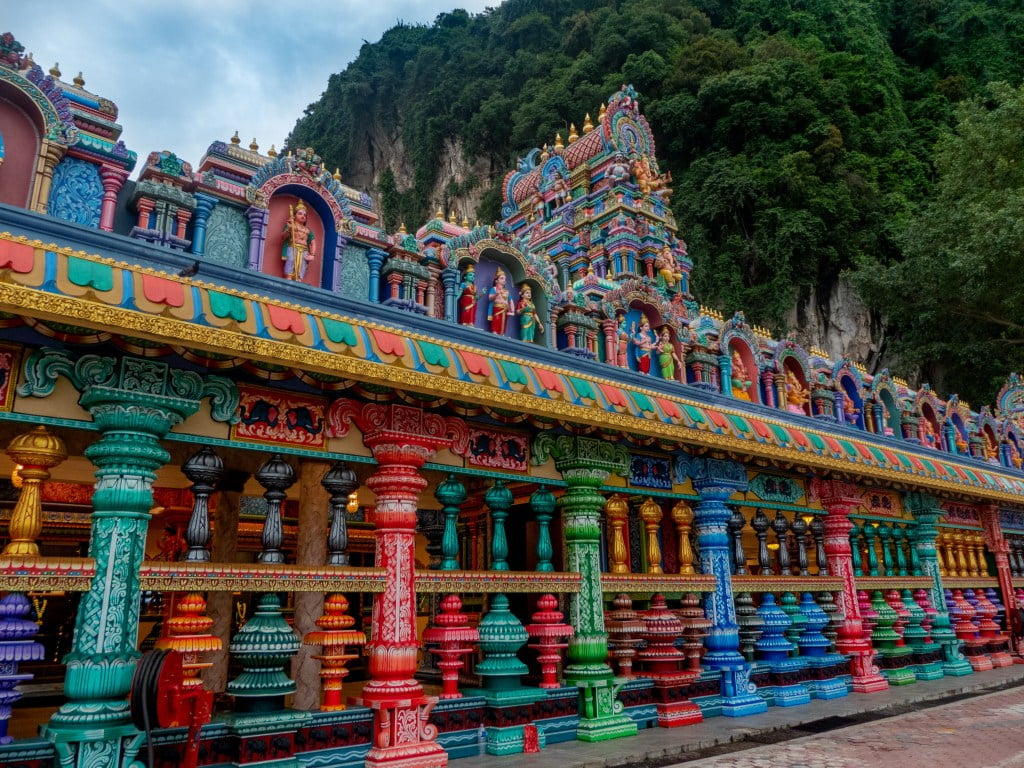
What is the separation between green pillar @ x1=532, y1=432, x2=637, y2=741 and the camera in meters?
6.52

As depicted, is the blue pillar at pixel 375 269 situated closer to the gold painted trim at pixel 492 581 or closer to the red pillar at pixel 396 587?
the red pillar at pixel 396 587

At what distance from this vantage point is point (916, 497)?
1144cm

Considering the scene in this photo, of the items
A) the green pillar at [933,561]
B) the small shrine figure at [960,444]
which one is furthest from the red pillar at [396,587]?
the small shrine figure at [960,444]

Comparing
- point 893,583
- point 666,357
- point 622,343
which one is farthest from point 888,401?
point 622,343

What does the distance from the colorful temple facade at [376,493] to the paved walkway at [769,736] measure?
237 millimetres

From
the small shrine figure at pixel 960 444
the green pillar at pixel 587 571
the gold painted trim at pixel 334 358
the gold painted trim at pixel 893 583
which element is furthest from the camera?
the small shrine figure at pixel 960 444

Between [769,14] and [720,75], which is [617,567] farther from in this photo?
[769,14]

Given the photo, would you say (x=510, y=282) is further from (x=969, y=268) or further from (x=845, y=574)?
(x=969, y=268)

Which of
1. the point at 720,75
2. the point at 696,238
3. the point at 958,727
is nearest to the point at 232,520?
the point at 958,727

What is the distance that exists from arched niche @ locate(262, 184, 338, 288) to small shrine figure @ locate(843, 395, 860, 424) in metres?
10.8

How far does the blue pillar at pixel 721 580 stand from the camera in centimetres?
775

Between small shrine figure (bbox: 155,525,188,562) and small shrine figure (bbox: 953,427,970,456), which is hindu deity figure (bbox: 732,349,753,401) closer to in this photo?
small shrine figure (bbox: 953,427,970,456)

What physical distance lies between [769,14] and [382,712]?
50.9 metres

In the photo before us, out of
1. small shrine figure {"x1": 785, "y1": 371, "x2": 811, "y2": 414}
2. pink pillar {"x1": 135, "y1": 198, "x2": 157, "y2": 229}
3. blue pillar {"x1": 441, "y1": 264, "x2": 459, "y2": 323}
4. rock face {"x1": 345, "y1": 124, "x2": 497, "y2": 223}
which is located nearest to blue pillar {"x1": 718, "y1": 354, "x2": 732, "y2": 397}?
small shrine figure {"x1": 785, "y1": 371, "x2": 811, "y2": 414}
